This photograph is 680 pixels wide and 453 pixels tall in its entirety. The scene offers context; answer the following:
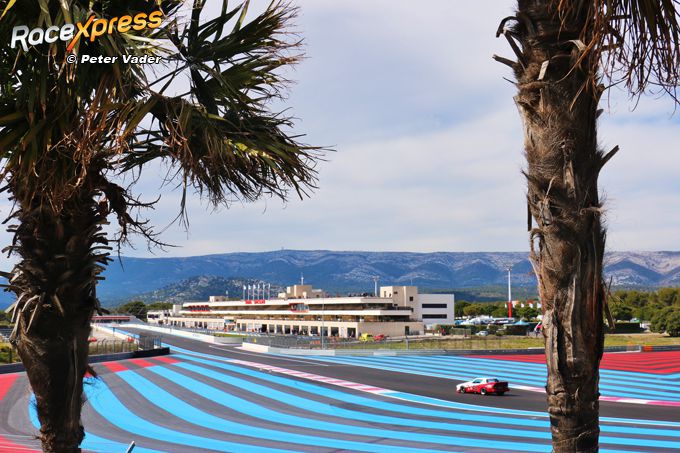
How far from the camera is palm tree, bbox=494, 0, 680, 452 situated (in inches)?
134

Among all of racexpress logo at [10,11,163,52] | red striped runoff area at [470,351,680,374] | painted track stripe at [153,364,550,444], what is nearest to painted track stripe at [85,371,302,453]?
painted track stripe at [153,364,550,444]

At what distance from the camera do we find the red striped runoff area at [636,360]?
44.8 meters

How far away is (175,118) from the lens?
17.7ft

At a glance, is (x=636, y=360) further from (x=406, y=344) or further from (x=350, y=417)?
(x=350, y=417)

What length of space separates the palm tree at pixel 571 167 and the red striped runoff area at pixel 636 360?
44.8 meters

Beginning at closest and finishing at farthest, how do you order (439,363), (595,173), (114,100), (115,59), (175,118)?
1. (595,173)
2. (115,59)
3. (114,100)
4. (175,118)
5. (439,363)

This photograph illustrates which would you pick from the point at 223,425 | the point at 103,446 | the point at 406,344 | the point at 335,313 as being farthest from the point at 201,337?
the point at 103,446

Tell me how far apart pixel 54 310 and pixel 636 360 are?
178 feet

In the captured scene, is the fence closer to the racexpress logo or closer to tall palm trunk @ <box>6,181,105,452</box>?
tall palm trunk @ <box>6,181,105,452</box>

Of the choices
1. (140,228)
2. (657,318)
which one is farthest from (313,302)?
(140,228)

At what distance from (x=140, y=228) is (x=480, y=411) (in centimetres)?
2565

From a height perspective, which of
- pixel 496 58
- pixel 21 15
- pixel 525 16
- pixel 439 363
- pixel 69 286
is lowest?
pixel 439 363

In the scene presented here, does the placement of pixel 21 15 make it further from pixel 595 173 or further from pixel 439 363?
pixel 439 363

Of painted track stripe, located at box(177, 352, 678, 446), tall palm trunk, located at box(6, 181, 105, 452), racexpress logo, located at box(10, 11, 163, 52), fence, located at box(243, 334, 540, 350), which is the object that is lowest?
fence, located at box(243, 334, 540, 350)
